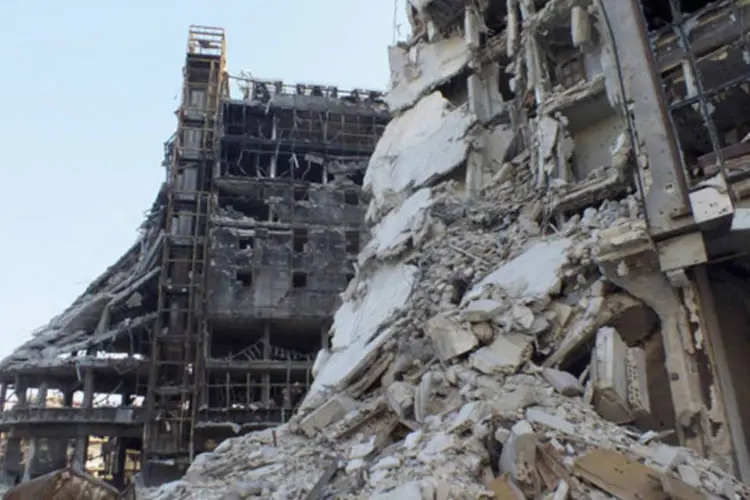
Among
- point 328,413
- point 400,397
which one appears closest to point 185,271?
point 328,413

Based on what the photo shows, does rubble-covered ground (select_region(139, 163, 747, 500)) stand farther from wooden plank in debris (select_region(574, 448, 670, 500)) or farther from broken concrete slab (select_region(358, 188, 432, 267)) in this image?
broken concrete slab (select_region(358, 188, 432, 267))

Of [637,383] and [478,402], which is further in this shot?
[637,383]

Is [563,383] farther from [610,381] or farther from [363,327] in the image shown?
[363,327]

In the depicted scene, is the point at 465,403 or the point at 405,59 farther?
the point at 405,59

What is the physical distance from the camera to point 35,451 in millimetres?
28859

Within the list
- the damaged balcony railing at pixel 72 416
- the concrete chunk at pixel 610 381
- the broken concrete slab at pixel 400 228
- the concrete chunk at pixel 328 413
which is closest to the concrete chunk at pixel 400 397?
the concrete chunk at pixel 328 413

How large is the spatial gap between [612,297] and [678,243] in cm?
138

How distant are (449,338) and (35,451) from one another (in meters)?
25.4

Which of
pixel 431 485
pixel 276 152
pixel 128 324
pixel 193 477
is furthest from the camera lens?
pixel 276 152

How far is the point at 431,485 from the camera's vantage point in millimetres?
7387

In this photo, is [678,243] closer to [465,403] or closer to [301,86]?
[465,403]

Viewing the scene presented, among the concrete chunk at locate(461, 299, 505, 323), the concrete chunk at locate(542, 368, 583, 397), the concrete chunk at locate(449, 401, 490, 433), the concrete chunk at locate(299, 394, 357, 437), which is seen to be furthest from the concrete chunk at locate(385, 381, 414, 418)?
the concrete chunk at locate(542, 368, 583, 397)

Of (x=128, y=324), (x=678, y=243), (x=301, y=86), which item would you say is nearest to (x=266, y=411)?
(x=128, y=324)

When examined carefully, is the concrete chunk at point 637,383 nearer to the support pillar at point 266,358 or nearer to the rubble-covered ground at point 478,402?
the rubble-covered ground at point 478,402
